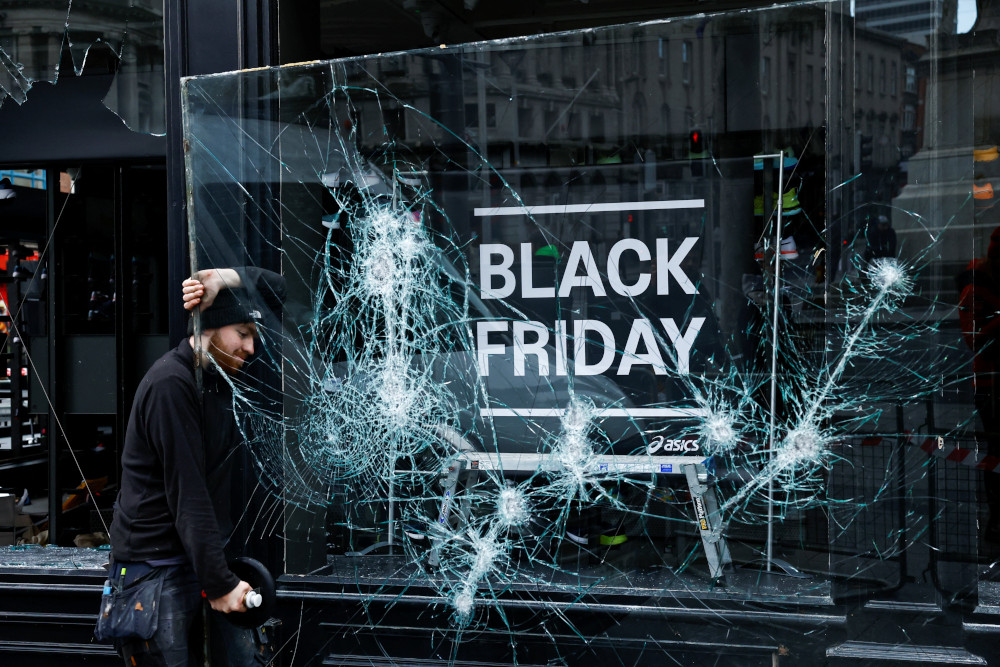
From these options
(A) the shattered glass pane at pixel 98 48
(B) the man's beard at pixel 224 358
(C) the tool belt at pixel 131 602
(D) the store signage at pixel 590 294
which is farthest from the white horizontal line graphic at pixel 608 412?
(A) the shattered glass pane at pixel 98 48

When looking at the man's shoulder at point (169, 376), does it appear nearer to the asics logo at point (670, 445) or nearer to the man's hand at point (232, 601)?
the man's hand at point (232, 601)

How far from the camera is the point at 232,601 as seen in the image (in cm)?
247

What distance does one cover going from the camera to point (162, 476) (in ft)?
8.43

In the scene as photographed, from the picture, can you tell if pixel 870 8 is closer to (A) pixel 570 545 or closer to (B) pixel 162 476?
(A) pixel 570 545

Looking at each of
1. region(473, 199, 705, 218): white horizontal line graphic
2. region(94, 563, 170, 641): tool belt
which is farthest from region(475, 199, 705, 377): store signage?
region(94, 563, 170, 641): tool belt

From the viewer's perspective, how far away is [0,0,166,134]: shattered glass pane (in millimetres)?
3939

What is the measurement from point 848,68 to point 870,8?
0.18m

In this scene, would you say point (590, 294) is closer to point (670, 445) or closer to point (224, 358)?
point (670, 445)

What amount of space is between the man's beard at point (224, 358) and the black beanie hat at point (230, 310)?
5cm

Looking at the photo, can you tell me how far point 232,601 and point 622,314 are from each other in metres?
1.49

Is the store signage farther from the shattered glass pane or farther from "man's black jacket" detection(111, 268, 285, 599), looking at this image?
the shattered glass pane

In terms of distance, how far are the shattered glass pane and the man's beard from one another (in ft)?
5.07

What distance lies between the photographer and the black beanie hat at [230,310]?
2973 mm

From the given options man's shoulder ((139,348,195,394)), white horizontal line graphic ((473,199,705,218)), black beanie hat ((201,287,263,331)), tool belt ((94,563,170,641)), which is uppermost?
white horizontal line graphic ((473,199,705,218))
